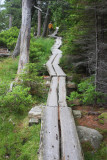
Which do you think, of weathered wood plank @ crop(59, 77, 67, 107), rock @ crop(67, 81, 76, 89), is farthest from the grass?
rock @ crop(67, 81, 76, 89)

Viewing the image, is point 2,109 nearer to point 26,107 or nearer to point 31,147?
point 26,107

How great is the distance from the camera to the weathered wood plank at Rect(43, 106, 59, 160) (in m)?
2.60

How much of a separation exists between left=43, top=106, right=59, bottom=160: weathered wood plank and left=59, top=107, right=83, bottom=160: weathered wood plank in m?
0.13

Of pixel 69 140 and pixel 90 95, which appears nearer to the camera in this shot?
pixel 69 140

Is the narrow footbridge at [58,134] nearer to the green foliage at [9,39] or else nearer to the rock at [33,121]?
the rock at [33,121]

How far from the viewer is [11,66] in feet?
29.9

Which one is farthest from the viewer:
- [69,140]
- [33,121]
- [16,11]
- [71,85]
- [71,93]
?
[16,11]

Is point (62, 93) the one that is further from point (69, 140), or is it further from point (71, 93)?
point (69, 140)

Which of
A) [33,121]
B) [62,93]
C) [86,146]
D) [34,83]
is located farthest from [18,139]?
[34,83]

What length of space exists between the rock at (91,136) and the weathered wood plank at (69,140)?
31 cm

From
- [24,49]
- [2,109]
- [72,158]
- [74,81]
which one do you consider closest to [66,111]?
[72,158]

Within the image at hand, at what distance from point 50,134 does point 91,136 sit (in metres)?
0.99

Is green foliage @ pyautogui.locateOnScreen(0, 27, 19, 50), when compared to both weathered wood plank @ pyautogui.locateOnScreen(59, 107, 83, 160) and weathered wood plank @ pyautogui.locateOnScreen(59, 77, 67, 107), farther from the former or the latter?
weathered wood plank @ pyautogui.locateOnScreen(59, 107, 83, 160)

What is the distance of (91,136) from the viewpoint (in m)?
3.38
